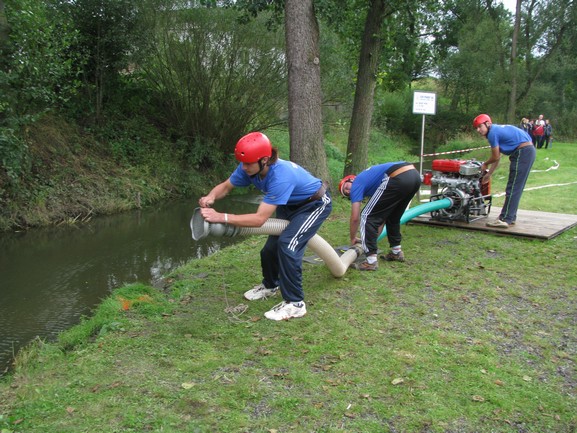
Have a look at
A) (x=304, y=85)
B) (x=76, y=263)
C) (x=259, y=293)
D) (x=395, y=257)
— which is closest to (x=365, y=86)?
(x=304, y=85)

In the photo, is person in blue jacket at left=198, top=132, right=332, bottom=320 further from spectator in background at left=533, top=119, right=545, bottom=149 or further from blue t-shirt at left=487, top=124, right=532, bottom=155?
spectator in background at left=533, top=119, right=545, bottom=149

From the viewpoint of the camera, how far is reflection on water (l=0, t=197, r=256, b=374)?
22.0 feet

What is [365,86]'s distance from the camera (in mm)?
12656

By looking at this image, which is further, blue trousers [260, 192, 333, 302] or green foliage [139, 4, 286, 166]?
green foliage [139, 4, 286, 166]

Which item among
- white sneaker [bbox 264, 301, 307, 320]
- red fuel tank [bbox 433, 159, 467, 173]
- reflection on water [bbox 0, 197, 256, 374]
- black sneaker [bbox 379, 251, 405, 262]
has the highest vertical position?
red fuel tank [bbox 433, 159, 467, 173]

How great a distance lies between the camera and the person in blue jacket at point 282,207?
466 cm

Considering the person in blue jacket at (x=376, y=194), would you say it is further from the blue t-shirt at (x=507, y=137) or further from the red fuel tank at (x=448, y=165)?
the red fuel tank at (x=448, y=165)

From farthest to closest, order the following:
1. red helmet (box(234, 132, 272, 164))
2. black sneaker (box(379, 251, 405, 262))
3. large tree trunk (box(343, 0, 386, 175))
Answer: large tree trunk (box(343, 0, 386, 175))
black sneaker (box(379, 251, 405, 262))
red helmet (box(234, 132, 272, 164))

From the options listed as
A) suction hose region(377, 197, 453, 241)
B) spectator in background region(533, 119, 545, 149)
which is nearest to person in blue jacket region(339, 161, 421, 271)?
suction hose region(377, 197, 453, 241)

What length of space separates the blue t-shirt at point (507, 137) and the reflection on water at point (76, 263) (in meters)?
5.36

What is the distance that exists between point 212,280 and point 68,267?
3860 mm

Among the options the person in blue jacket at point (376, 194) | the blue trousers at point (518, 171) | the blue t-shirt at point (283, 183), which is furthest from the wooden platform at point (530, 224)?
the blue t-shirt at point (283, 183)

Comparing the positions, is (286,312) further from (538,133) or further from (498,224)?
(538,133)

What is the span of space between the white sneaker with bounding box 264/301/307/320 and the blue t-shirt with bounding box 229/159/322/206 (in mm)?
1017
